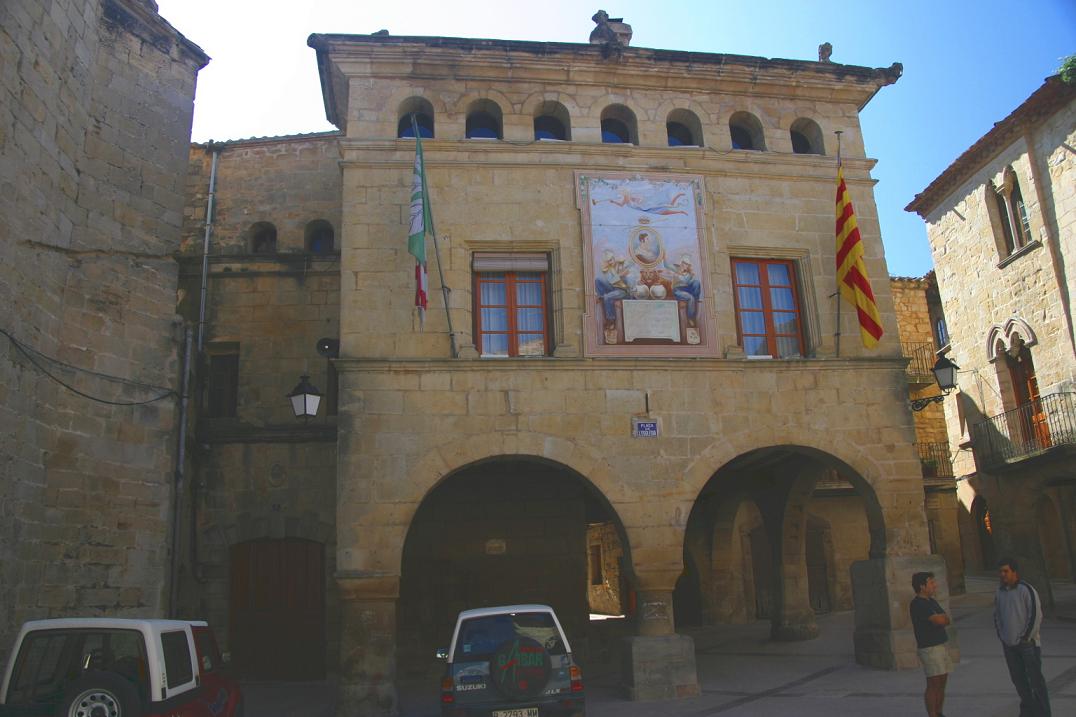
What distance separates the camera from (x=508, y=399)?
10.5 meters

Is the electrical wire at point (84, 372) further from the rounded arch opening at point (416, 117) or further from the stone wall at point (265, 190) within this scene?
the rounded arch opening at point (416, 117)

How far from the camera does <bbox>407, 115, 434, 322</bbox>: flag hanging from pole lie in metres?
10.0

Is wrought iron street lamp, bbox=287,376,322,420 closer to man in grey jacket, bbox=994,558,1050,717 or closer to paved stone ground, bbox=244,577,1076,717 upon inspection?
paved stone ground, bbox=244,577,1076,717

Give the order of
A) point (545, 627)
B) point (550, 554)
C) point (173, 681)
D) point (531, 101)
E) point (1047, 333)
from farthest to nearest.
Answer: point (1047, 333), point (550, 554), point (531, 101), point (545, 627), point (173, 681)

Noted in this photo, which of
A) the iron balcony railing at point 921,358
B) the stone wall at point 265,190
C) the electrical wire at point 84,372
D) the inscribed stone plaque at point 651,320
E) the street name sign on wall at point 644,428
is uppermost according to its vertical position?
the stone wall at point 265,190

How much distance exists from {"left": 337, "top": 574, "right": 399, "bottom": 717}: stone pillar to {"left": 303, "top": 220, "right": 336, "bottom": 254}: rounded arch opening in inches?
294

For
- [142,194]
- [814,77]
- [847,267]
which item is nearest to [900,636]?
[847,267]

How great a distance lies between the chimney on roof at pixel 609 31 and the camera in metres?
12.1

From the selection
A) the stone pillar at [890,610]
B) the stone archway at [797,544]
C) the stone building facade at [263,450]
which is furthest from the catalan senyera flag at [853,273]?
the stone building facade at [263,450]

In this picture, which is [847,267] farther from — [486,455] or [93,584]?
[93,584]

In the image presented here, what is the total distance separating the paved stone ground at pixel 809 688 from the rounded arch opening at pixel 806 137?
7507 mm

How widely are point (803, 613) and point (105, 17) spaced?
14.4 m

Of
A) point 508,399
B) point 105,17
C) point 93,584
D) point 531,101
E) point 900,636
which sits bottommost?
point 900,636

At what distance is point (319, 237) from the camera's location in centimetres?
1543
